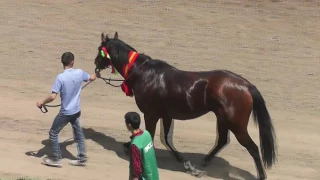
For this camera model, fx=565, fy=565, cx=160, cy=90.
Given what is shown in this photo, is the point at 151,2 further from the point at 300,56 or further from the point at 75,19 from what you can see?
the point at 300,56

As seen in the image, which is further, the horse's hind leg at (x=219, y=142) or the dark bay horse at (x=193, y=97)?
the horse's hind leg at (x=219, y=142)

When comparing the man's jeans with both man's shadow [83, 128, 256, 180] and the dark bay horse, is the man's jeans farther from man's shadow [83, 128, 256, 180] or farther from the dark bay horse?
the dark bay horse

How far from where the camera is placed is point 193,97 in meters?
7.90

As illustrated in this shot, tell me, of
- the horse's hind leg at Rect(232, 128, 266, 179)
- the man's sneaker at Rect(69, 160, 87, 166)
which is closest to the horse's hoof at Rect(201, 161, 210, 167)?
the horse's hind leg at Rect(232, 128, 266, 179)

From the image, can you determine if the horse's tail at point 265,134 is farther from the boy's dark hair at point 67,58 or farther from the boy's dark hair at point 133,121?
the boy's dark hair at point 67,58

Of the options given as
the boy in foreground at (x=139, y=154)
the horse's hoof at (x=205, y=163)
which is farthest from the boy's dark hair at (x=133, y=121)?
the horse's hoof at (x=205, y=163)

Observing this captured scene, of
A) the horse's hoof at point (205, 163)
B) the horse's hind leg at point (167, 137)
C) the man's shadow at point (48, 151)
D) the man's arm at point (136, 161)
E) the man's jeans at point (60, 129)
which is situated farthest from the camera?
the man's shadow at point (48, 151)

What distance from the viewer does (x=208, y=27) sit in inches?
535

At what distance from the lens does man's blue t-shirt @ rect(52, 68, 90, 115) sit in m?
7.82

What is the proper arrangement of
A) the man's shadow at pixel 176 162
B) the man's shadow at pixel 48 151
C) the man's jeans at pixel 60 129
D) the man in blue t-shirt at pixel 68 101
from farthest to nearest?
the man's shadow at pixel 48 151
the man's shadow at pixel 176 162
the man's jeans at pixel 60 129
the man in blue t-shirt at pixel 68 101

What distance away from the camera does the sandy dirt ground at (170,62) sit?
8555mm

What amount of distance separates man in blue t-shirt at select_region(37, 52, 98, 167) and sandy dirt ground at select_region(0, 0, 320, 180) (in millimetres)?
188

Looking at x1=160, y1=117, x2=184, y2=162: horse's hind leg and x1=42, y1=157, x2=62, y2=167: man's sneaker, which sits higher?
x1=160, y1=117, x2=184, y2=162: horse's hind leg

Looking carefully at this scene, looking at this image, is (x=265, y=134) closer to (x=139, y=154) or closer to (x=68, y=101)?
(x=139, y=154)
